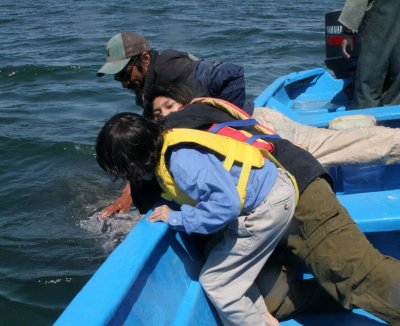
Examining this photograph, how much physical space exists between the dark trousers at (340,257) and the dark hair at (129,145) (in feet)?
2.18

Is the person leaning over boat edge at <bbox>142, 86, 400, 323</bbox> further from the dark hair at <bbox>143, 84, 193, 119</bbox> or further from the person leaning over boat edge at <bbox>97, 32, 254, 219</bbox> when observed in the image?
the person leaning over boat edge at <bbox>97, 32, 254, 219</bbox>

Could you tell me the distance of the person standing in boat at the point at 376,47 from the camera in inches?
173

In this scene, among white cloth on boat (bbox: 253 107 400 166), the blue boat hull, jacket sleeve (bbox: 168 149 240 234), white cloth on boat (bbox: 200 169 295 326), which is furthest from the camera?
white cloth on boat (bbox: 253 107 400 166)

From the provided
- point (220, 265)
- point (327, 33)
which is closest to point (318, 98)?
point (327, 33)

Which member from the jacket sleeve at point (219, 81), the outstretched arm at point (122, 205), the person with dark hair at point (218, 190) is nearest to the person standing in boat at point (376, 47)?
the jacket sleeve at point (219, 81)

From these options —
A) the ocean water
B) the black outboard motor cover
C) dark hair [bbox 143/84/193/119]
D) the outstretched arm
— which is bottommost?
the ocean water

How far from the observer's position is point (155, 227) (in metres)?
2.36

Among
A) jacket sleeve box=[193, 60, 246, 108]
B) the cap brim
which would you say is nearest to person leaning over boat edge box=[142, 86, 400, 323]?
jacket sleeve box=[193, 60, 246, 108]

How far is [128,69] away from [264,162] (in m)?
1.56

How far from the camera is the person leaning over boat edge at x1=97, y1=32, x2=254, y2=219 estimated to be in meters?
2.99

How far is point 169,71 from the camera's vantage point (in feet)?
10.3

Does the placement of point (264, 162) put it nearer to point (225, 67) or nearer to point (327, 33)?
point (225, 67)

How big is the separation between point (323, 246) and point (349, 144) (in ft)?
3.40

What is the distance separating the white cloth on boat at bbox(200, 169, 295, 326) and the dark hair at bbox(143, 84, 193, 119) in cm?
61
